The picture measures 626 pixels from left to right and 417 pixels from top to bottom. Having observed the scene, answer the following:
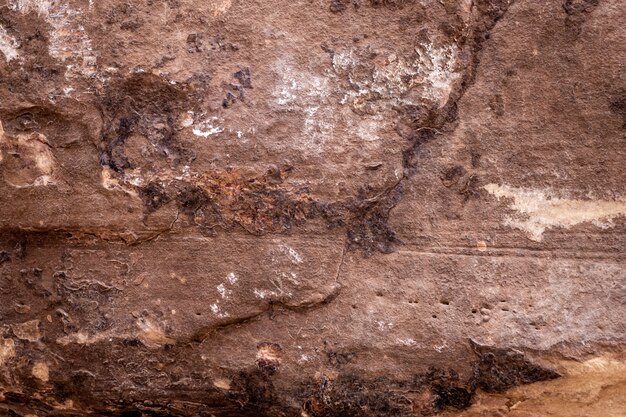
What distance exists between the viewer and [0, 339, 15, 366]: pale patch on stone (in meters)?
2.09

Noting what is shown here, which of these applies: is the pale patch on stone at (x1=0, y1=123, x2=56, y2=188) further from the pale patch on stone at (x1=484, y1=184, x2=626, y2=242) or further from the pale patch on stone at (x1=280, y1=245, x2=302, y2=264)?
the pale patch on stone at (x1=484, y1=184, x2=626, y2=242)

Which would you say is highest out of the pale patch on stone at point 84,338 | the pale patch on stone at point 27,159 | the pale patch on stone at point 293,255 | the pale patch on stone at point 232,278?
the pale patch on stone at point 27,159

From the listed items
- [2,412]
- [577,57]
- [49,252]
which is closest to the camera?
[577,57]

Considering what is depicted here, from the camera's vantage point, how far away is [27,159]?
199 cm

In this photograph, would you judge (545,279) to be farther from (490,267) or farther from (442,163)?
(442,163)

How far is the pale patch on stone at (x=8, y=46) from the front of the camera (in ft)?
6.44

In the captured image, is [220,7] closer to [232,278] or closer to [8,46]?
[8,46]

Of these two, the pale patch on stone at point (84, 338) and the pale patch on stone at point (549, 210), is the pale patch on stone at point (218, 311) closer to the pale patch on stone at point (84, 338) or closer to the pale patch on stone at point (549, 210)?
the pale patch on stone at point (84, 338)

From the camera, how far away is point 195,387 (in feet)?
6.62

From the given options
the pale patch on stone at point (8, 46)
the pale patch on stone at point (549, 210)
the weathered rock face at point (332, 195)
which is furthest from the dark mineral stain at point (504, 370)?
the pale patch on stone at point (8, 46)

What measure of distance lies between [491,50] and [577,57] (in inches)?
7.1

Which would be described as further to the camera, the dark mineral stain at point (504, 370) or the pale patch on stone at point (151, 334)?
the pale patch on stone at point (151, 334)

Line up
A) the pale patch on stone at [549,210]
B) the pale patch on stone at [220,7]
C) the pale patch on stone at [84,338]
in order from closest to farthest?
the pale patch on stone at [549,210]
the pale patch on stone at [220,7]
the pale patch on stone at [84,338]

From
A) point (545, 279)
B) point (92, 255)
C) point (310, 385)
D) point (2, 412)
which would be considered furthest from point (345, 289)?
point (2, 412)
